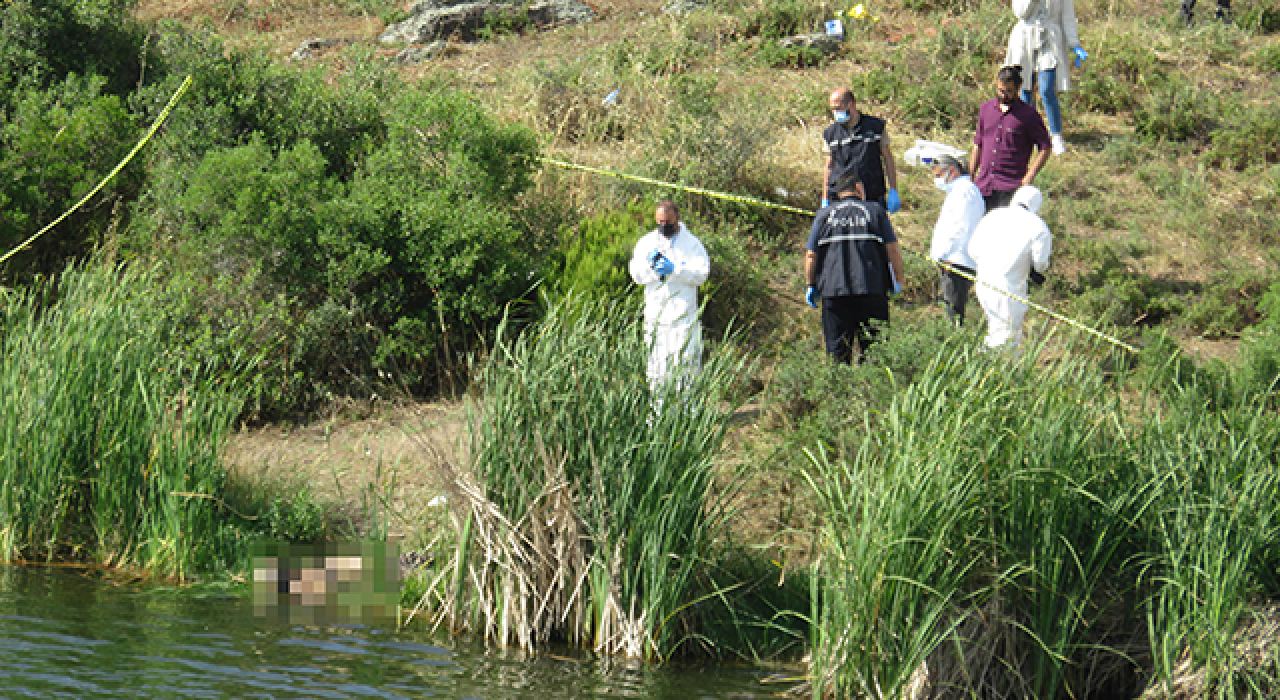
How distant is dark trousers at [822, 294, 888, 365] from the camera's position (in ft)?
30.4

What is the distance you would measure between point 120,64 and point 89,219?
2205 mm

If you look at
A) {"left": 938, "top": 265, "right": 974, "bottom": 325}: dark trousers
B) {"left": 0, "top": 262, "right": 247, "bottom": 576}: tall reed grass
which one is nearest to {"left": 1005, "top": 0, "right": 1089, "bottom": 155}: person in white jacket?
{"left": 938, "top": 265, "right": 974, "bottom": 325}: dark trousers

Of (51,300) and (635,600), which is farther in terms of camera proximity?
(51,300)

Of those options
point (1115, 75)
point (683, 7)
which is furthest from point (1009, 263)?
point (683, 7)

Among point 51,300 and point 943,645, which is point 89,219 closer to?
point 51,300

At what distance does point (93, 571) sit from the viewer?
8.59m

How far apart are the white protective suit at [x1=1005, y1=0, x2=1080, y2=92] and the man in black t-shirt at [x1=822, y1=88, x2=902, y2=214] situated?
3.30 m

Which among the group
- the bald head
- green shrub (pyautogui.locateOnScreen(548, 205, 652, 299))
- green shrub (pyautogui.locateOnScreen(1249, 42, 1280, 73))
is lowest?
green shrub (pyautogui.locateOnScreen(548, 205, 652, 299))

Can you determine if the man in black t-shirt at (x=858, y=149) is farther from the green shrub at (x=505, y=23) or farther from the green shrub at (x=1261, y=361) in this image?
the green shrub at (x=505, y=23)

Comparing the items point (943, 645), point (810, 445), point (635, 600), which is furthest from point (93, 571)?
point (943, 645)

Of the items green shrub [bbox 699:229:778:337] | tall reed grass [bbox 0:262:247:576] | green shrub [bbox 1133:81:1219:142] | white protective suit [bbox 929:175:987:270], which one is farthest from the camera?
green shrub [bbox 1133:81:1219:142]

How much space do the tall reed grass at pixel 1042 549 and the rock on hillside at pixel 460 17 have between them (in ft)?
44.2

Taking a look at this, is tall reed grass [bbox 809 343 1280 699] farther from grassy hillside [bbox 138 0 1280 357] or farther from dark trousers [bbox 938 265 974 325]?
grassy hillside [bbox 138 0 1280 357]

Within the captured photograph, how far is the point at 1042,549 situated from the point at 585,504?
2330 millimetres
